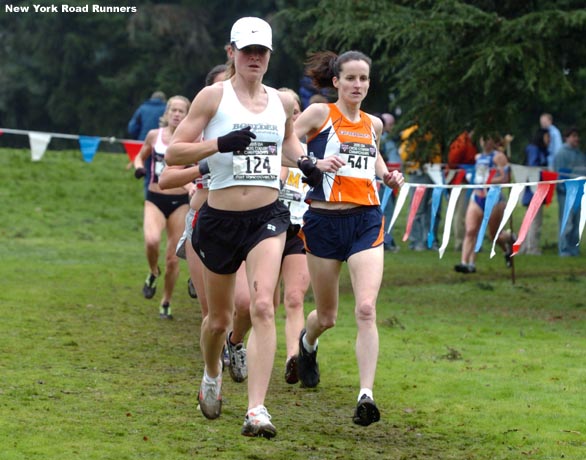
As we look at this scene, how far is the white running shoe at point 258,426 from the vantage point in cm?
658

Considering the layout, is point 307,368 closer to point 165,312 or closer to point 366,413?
point 366,413

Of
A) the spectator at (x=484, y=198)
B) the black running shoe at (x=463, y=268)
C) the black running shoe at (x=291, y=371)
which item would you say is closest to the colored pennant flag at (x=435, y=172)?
the spectator at (x=484, y=198)

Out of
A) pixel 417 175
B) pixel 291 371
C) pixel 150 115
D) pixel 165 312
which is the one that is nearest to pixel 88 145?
pixel 150 115

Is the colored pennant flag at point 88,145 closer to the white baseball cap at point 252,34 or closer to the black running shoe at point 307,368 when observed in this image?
the black running shoe at point 307,368

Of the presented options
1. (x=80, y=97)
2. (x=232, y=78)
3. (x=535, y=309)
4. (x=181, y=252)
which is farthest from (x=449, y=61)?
→ (x=80, y=97)

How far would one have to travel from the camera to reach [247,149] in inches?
272

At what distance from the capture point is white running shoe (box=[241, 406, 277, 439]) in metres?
6.58

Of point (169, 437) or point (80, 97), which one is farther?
point (80, 97)

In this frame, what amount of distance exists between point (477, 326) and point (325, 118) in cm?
502

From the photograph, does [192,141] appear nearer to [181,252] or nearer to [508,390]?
[181,252]

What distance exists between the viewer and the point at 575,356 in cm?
1053

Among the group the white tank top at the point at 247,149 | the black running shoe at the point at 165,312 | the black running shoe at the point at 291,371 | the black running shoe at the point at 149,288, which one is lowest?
the black running shoe at the point at 165,312

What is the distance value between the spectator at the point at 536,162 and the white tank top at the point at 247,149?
1470 cm

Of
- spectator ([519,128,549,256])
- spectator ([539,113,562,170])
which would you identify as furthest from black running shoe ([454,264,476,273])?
spectator ([539,113,562,170])
